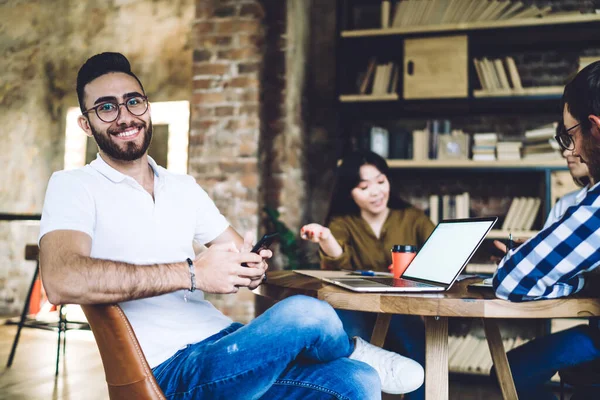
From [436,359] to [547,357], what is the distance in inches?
15.8

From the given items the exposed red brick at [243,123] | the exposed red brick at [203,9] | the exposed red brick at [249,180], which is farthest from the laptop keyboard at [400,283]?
the exposed red brick at [203,9]

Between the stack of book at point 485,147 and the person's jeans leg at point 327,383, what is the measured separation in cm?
217

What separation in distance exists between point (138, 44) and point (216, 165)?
2477 mm

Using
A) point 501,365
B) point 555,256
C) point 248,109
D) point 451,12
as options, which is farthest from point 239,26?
point 555,256

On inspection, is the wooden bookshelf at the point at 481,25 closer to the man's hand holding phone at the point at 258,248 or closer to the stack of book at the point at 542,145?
the stack of book at the point at 542,145

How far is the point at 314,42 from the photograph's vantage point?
3.86 meters

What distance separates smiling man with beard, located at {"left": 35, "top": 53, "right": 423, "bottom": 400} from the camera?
3.87 ft

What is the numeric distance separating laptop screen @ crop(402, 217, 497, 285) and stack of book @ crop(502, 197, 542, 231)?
5.49ft

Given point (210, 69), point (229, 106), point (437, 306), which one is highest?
point (210, 69)

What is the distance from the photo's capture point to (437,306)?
126 cm

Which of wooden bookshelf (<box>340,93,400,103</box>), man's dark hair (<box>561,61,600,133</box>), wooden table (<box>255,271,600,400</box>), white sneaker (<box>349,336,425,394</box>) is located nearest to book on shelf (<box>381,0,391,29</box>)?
wooden bookshelf (<box>340,93,400,103</box>)

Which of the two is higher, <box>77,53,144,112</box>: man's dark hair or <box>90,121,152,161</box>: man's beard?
<box>77,53,144,112</box>: man's dark hair

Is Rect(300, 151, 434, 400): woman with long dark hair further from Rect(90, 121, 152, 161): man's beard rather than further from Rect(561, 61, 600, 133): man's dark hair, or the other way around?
Rect(561, 61, 600, 133): man's dark hair

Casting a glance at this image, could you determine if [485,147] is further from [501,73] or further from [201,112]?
[201,112]
